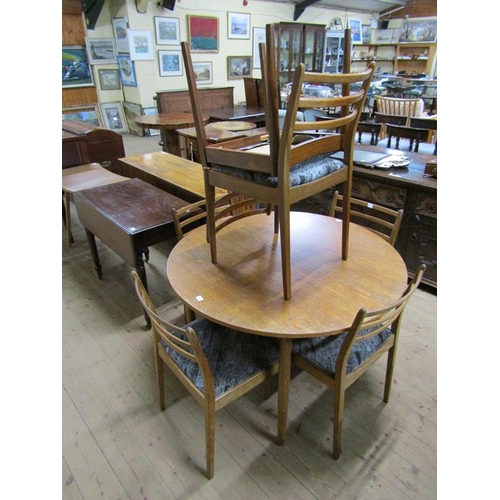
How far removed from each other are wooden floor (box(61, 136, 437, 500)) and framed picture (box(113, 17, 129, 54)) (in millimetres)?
5932

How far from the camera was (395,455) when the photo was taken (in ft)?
4.67

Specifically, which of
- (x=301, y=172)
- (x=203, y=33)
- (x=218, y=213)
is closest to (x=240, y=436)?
(x=218, y=213)

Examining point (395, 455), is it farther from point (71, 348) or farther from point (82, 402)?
point (71, 348)

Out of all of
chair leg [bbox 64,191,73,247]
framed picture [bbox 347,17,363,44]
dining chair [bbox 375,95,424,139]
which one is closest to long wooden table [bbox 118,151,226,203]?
chair leg [bbox 64,191,73,247]

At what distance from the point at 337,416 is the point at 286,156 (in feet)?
3.32

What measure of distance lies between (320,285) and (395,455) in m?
0.80

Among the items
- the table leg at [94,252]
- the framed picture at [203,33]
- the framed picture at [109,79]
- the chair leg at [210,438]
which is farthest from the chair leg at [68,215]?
the framed picture at [203,33]

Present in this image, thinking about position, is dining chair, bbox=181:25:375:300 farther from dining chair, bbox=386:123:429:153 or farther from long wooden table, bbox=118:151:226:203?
dining chair, bbox=386:123:429:153

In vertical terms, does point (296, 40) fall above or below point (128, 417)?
above

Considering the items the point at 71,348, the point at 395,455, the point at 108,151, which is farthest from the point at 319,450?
the point at 108,151

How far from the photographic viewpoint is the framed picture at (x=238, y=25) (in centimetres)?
687

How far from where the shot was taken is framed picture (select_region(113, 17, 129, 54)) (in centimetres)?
596

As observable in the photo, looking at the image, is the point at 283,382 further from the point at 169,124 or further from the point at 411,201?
the point at 169,124

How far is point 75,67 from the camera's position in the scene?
6328 millimetres
